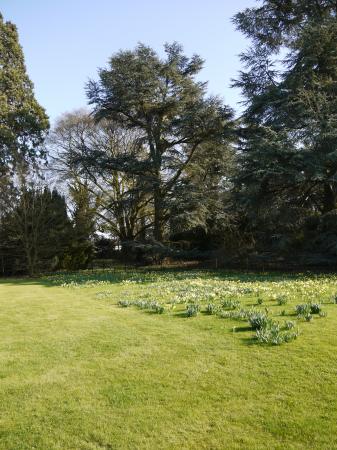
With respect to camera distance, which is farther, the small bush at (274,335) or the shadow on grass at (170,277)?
the shadow on grass at (170,277)

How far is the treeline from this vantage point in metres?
16.4

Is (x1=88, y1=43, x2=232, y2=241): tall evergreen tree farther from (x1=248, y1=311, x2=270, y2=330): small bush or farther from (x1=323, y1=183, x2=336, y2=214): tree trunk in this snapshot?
(x1=248, y1=311, x2=270, y2=330): small bush

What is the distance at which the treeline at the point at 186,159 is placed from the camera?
646 inches

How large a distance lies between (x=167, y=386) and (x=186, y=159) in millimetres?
21113

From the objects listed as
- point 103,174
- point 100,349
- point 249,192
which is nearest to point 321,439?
point 100,349

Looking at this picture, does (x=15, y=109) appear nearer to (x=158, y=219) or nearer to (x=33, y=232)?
(x=33, y=232)

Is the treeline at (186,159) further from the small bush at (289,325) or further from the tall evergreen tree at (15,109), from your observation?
the small bush at (289,325)

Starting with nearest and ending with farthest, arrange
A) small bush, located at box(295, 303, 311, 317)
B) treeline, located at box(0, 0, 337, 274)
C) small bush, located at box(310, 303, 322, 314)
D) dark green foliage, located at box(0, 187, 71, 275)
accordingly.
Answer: small bush, located at box(295, 303, 311, 317) → small bush, located at box(310, 303, 322, 314) → treeline, located at box(0, 0, 337, 274) → dark green foliage, located at box(0, 187, 71, 275)

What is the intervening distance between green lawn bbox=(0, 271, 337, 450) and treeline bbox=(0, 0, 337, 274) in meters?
10.6

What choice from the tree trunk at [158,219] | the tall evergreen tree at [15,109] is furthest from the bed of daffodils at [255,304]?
the tall evergreen tree at [15,109]

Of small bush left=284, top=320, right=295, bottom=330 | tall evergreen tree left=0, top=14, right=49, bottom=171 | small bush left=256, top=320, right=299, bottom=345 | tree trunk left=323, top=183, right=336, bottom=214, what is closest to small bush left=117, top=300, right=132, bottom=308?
small bush left=256, top=320, right=299, bottom=345

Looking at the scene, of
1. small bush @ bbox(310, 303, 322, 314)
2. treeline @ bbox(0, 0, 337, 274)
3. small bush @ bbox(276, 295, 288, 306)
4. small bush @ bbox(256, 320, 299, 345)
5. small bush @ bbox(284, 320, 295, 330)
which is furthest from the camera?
treeline @ bbox(0, 0, 337, 274)

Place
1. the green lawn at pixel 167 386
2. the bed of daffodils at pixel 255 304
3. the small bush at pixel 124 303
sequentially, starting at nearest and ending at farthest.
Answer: the green lawn at pixel 167 386
the bed of daffodils at pixel 255 304
the small bush at pixel 124 303

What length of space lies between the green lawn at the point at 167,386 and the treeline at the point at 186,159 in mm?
10579
